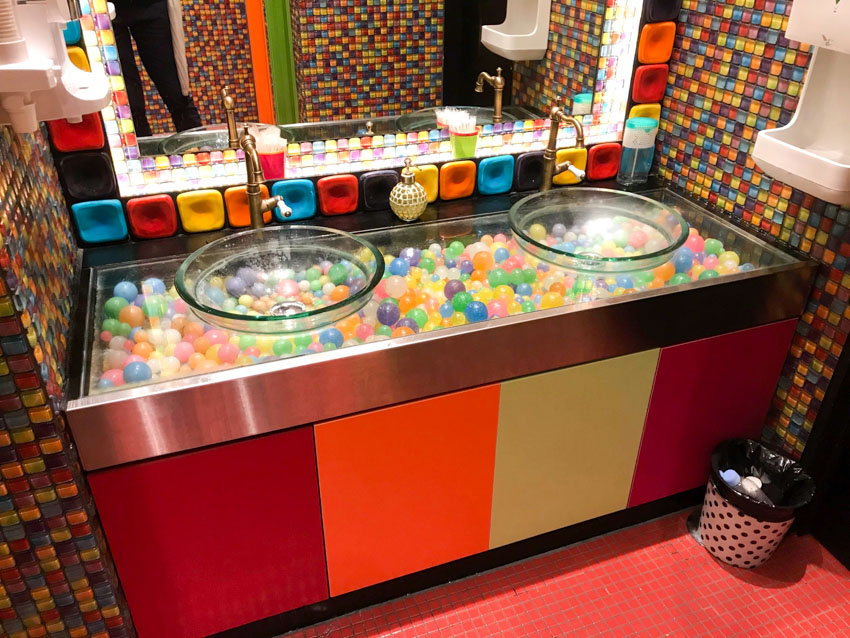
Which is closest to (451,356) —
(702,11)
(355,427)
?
(355,427)

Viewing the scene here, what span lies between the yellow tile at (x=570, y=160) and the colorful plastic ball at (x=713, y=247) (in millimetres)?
439

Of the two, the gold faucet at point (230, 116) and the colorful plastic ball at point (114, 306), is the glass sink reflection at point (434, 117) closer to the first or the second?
the gold faucet at point (230, 116)

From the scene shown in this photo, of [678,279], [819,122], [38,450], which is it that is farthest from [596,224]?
[38,450]

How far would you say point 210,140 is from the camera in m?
1.76

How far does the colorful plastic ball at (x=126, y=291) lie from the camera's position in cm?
154

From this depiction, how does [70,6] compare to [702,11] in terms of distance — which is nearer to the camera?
[70,6]

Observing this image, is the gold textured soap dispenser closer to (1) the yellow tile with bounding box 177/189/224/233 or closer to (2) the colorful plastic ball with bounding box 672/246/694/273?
(1) the yellow tile with bounding box 177/189/224/233

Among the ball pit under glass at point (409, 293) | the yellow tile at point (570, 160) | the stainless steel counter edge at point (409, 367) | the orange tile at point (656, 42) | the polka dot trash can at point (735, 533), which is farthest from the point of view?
the yellow tile at point (570, 160)

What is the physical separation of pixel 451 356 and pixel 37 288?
80 centimetres

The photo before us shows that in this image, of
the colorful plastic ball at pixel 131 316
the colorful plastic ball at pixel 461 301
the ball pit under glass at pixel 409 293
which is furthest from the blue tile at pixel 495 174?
the colorful plastic ball at pixel 131 316

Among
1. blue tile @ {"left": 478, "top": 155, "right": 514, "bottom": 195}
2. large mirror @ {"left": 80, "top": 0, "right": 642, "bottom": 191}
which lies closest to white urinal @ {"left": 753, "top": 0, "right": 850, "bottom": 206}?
large mirror @ {"left": 80, "top": 0, "right": 642, "bottom": 191}

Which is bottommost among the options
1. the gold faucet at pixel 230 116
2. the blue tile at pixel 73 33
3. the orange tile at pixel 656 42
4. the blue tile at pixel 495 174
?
the blue tile at pixel 495 174

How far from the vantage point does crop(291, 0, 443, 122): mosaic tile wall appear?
174 cm

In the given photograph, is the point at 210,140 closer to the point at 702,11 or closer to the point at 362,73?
the point at 362,73
